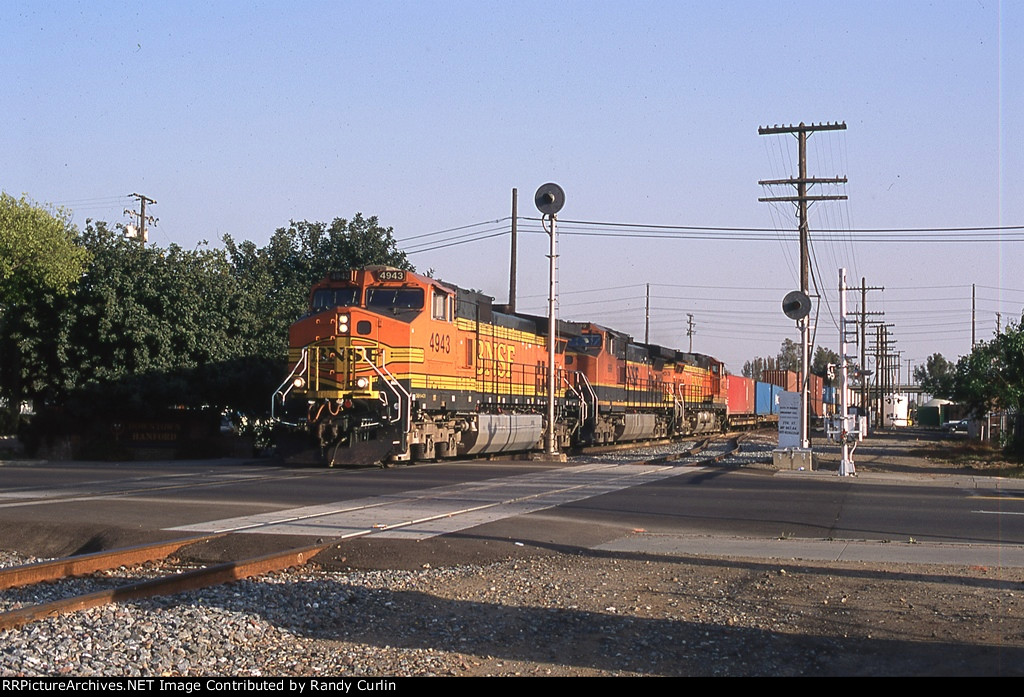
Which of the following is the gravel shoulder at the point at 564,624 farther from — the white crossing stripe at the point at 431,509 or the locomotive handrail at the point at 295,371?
the locomotive handrail at the point at 295,371

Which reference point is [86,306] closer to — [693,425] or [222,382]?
[222,382]

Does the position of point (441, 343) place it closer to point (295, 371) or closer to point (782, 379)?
point (295, 371)

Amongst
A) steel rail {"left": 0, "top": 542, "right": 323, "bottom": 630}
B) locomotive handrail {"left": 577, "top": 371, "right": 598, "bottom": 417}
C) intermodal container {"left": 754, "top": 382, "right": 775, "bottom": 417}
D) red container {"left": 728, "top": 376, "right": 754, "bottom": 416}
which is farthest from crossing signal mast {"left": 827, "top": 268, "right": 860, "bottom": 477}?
intermodal container {"left": 754, "top": 382, "right": 775, "bottom": 417}

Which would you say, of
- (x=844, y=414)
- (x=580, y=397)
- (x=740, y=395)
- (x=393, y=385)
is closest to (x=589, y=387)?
(x=580, y=397)

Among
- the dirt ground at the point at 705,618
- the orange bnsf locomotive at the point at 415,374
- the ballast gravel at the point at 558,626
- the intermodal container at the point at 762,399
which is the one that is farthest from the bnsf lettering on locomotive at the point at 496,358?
the intermodal container at the point at 762,399

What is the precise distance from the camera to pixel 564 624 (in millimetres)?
8109

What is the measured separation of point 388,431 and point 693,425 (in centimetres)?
2841

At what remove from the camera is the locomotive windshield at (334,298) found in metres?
24.2

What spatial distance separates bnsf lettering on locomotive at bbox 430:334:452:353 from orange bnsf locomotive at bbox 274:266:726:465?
0.03 m

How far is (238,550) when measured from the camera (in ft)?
38.2

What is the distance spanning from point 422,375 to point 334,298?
2.82 m

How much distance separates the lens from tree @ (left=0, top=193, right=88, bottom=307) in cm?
3073

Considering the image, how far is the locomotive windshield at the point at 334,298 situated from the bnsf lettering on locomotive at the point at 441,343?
2029 mm

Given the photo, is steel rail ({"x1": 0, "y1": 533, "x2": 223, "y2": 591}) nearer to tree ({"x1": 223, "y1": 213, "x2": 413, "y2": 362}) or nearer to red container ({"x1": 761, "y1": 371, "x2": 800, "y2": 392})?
tree ({"x1": 223, "y1": 213, "x2": 413, "y2": 362})
